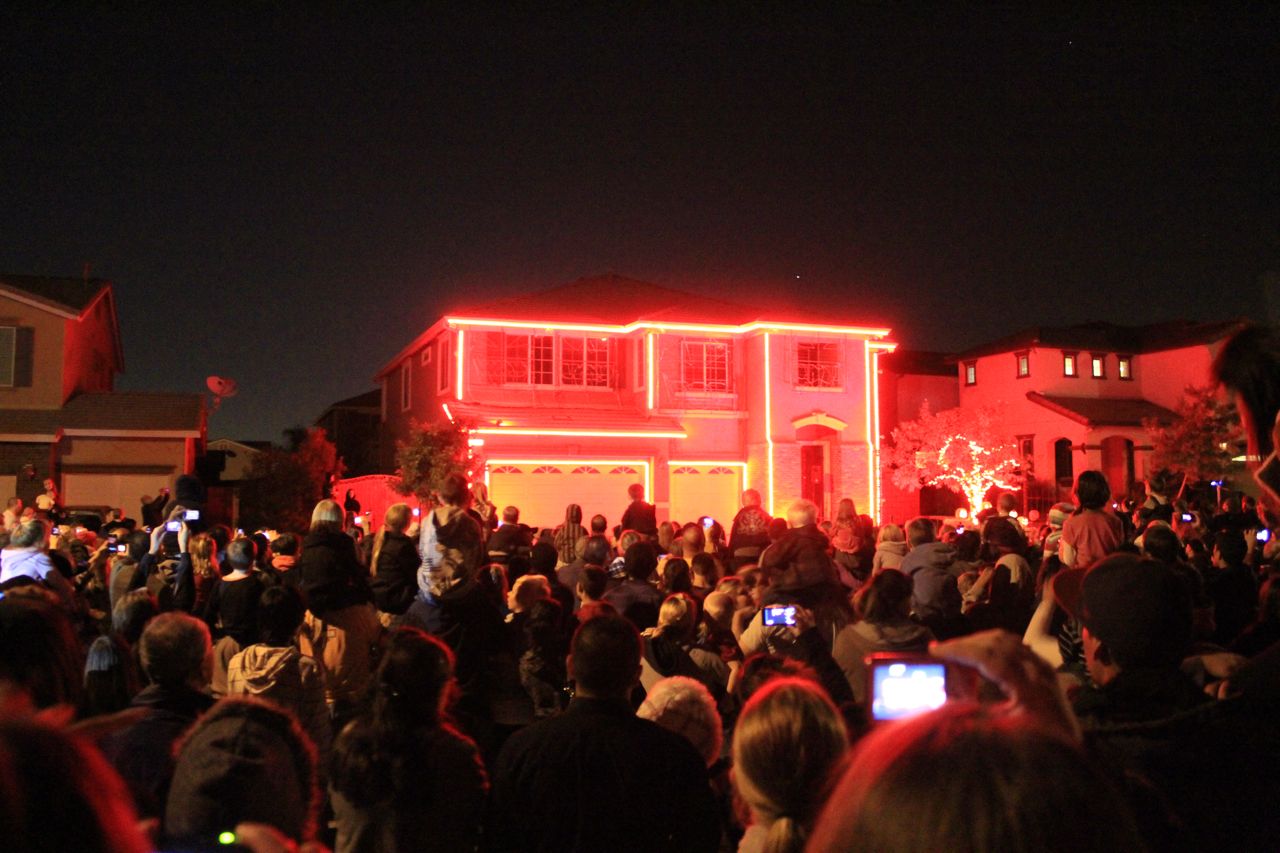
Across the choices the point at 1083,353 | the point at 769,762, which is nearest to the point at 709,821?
the point at 769,762

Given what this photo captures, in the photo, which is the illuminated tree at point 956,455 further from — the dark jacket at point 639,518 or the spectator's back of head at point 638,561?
the spectator's back of head at point 638,561

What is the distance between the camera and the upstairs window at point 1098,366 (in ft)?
120

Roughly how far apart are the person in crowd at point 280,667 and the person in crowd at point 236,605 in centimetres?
57

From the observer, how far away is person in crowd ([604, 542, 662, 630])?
22.8 ft

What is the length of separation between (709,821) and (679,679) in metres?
1.02

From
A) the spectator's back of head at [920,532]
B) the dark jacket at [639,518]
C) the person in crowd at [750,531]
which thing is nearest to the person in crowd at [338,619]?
the spectator's back of head at [920,532]

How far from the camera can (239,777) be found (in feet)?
9.24

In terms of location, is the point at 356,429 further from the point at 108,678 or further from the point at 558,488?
the point at 108,678

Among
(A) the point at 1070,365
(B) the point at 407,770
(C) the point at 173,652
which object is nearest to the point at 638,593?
(C) the point at 173,652

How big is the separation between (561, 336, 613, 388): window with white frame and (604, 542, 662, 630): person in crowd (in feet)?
70.8

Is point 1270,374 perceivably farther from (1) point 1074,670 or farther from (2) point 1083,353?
(2) point 1083,353

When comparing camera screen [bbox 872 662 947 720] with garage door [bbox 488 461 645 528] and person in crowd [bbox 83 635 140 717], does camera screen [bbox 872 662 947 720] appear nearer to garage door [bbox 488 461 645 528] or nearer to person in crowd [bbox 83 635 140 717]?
person in crowd [bbox 83 635 140 717]

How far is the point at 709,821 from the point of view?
10.9 ft

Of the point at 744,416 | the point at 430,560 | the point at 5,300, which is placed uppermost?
the point at 5,300
